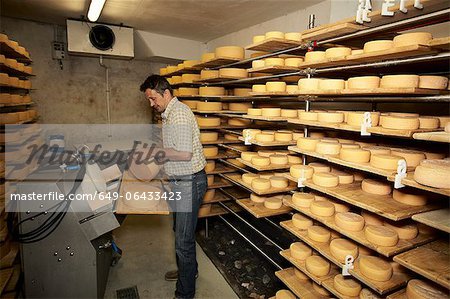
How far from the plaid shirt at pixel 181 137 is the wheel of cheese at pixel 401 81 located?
1329mm

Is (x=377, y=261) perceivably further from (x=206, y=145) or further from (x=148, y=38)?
(x=148, y=38)

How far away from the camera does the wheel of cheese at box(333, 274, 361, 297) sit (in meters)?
1.67

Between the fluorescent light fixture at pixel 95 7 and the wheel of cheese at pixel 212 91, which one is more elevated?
the fluorescent light fixture at pixel 95 7

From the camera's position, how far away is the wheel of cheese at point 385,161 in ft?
4.85

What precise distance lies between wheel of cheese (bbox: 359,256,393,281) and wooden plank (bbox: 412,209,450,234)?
1.32 feet

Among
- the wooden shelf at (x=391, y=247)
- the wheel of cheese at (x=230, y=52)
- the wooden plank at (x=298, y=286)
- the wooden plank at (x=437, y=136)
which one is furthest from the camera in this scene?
the wheel of cheese at (x=230, y=52)

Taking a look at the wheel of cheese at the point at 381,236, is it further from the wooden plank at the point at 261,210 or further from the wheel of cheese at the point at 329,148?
the wooden plank at the point at 261,210

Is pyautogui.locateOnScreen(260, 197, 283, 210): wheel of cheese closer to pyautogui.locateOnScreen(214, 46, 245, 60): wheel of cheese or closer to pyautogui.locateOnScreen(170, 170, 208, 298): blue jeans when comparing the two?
pyautogui.locateOnScreen(170, 170, 208, 298): blue jeans

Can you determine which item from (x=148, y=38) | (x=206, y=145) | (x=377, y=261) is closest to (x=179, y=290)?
(x=377, y=261)

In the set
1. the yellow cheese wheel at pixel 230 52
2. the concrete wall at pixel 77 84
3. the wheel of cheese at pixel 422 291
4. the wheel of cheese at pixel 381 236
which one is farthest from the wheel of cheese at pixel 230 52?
the concrete wall at pixel 77 84

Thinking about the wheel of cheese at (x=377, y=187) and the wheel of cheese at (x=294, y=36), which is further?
the wheel of cheese at (x=294, y=36)

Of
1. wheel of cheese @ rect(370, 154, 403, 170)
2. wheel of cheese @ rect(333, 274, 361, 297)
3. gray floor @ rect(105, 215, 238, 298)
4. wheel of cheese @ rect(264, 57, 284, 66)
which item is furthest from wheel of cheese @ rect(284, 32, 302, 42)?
gray floor @ rect(105, 215, 238, 298)

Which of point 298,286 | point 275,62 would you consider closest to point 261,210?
point 298,286

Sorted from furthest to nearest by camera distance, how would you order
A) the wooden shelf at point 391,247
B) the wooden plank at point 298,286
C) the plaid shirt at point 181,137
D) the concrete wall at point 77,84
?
the concrete wall at point 77,84
the plaid shirt at point 181,137
the wooden plank at point 298,286
the wooden shelf at point 391,247
